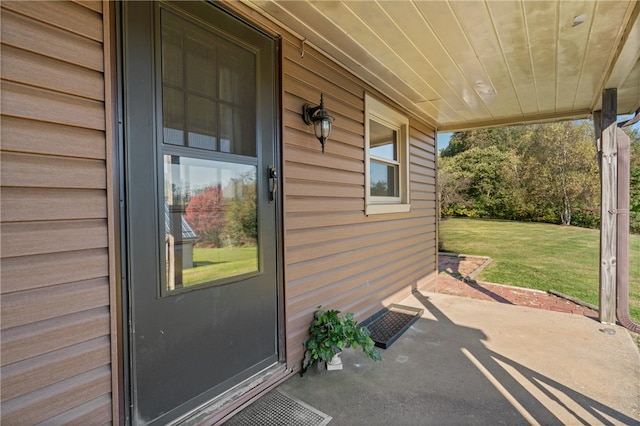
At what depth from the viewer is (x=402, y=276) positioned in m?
4.06

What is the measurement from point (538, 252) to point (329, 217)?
7438 millimetres

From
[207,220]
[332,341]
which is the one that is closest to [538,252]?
[332,341]

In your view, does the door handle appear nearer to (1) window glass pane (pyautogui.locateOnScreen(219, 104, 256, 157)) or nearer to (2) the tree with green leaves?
(1) window glass pane (pyautogui.locateOnScreen(219, 104, 256, 157))

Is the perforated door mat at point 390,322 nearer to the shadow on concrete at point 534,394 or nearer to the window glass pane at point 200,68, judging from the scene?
the shadow on concrete at point 534,394

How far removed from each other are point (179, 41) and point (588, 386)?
325cm

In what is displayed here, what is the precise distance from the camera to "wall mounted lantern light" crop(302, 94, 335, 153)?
2.36m

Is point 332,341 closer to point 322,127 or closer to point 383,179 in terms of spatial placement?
point 322,127

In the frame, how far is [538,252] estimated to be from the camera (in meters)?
7.73

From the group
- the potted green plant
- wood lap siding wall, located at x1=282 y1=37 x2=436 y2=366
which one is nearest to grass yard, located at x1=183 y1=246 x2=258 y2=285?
wood lap siding wall, located at x1=282 y1=37 x2=436 y2=366

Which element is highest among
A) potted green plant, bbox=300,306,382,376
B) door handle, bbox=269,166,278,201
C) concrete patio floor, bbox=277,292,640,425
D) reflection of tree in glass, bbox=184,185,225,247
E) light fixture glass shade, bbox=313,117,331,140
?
light fixture glass shade, bbox=313,117,331,140

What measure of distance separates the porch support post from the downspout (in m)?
0.03

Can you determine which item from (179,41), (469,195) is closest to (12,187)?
(179,41)

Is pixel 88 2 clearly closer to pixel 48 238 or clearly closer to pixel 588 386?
pixel 48 238

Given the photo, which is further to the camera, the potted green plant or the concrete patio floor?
the potted green plant
